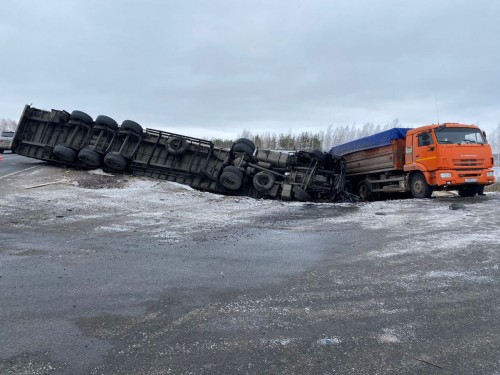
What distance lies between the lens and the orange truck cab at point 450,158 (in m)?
12.2

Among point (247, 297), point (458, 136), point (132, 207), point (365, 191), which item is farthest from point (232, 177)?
point (247, 297)

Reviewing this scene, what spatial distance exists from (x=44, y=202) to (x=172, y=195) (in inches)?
155

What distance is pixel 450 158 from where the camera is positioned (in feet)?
39.9

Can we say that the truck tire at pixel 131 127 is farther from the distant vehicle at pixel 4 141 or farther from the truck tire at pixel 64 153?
the distant vehicle at pixel 4 141

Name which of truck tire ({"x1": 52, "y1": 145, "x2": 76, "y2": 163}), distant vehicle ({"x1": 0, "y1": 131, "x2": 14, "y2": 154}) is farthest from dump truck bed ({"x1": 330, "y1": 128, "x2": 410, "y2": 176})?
distant vehicle ({"x1": 0, "y1": 131, "x2": 14, "y2": 154})

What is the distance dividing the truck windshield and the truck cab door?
30 centimetres

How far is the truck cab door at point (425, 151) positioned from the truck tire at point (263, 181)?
5.17m

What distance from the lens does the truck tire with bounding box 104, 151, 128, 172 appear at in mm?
14789

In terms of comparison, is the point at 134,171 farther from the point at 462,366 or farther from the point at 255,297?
the point at 462,366

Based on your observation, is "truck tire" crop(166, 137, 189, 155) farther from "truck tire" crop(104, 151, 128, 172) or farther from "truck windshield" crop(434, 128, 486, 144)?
"truck windshield" crop(434, 128, 486, 144)

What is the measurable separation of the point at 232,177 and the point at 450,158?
7583mm

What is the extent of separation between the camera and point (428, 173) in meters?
12.6

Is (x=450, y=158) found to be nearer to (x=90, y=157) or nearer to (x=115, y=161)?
(x=115, y=161)

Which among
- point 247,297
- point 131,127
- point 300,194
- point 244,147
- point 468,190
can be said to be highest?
point 131,127
